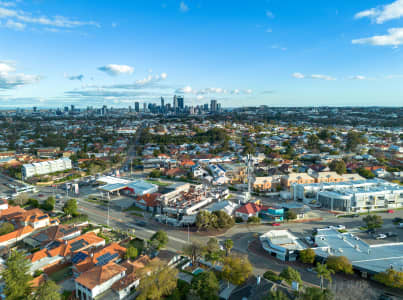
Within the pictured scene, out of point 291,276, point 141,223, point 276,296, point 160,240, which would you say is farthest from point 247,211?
point 276,296

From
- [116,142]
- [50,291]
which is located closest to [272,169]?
[50,291]

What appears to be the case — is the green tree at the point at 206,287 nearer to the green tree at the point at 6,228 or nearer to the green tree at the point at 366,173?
the green tree at the point at 6,228

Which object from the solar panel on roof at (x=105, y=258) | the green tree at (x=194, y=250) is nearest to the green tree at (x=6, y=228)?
the solar panel on roof at (x=105, y=258)

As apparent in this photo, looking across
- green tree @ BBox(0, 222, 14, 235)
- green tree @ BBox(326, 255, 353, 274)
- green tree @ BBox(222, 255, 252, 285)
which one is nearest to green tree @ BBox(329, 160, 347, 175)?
green tree @ BBox(326, 255, 353, 274)

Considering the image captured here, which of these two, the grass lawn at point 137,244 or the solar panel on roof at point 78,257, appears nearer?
the solar panel on roof at point 78,257

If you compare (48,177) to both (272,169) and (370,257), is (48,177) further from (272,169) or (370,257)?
(370,257)

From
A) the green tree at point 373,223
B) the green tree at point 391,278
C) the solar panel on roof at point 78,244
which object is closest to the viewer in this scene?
the green tree at point 391,278
